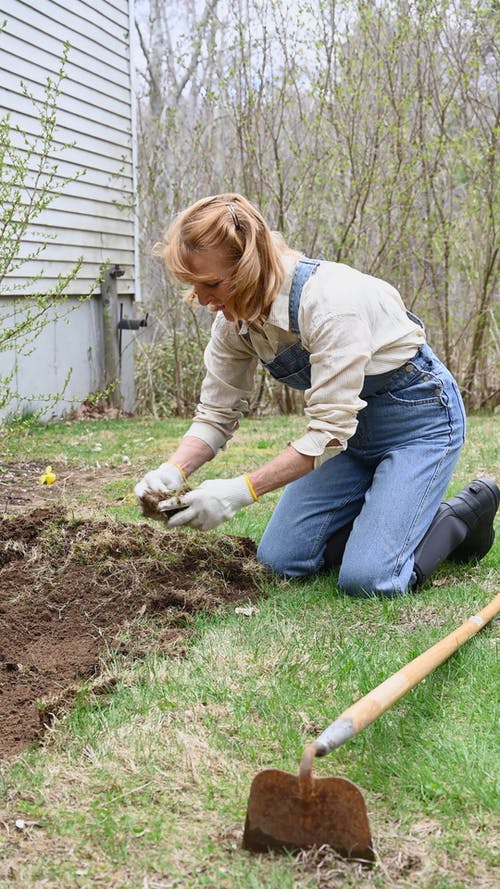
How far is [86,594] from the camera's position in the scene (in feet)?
10.9

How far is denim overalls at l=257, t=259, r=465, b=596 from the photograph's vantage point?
10.8ft

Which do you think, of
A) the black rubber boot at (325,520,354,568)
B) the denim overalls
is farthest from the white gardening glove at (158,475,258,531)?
the black rubber boot at (325,520,354,568)

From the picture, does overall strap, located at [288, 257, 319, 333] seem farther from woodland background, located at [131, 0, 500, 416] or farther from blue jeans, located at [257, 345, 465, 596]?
woodland background, located at [131, 0, 500, 416]

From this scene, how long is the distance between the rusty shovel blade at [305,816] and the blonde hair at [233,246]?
162 centimetres

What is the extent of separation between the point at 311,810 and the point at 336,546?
1867 mm

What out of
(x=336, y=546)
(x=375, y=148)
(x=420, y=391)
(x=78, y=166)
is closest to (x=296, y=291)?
(x=420, y=391)

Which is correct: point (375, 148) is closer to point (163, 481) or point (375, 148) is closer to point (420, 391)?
point (420, 391)

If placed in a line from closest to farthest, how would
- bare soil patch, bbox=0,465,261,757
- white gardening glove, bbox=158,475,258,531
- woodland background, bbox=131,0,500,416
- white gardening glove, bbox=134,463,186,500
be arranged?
1. bare soil patch, bbox=0,465,261,757
2. white gardening glove, bbox=158,475,258,531
3. white gardening glove, bbox=134,463,186,500
4. woodland background, bbox=131,0,500,416

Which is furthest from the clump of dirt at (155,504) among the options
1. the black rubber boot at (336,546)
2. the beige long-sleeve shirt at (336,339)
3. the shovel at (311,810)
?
the shovel at (311,810)

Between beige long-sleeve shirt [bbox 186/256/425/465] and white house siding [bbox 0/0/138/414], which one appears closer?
beige long-sleeve shirt [bbox 186/256/425/465]

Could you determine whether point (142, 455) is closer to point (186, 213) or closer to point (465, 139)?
point (186, 213)

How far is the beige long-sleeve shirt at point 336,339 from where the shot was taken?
294 centimetres

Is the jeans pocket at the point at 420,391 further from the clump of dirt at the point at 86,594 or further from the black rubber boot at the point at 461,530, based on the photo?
the clump of dirt at the point at 86,594

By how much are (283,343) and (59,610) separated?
3.99 ft
